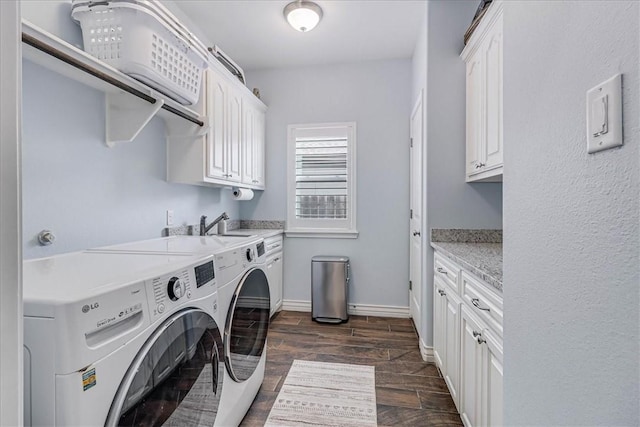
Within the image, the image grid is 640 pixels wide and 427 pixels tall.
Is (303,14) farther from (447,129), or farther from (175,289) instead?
(175,289)

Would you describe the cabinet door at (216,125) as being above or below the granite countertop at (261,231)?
above

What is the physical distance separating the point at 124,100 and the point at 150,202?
2.15 feet

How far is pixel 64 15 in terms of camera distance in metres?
1.45

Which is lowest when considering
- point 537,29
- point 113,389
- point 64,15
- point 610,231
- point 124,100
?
point 113,389

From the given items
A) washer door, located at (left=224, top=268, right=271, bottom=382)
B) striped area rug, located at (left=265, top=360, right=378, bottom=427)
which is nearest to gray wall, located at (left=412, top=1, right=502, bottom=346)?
striped area rug, located at (left=265, top=360, right=378, bottom=427)

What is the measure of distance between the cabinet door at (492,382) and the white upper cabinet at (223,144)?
198 centimetres

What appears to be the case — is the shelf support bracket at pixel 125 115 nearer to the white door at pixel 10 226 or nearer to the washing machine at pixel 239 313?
the washing machine at pixel 239 313

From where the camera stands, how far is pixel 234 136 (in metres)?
2.71

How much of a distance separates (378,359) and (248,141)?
226 centimetres

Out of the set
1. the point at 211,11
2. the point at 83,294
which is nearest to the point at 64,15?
the point at 211,11

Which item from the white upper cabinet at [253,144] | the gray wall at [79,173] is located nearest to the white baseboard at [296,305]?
the white upper cabinet at [253,144]

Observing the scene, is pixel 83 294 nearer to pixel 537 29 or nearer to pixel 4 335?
pixel 4 335

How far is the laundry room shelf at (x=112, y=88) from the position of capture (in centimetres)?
112

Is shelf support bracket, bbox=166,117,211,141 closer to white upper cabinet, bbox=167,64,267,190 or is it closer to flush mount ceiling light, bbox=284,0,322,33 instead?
white upper cabinet, bbox=167,64,267,190
